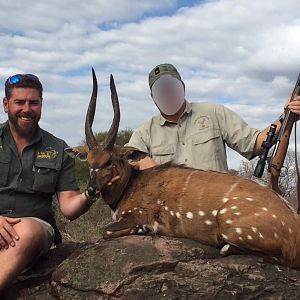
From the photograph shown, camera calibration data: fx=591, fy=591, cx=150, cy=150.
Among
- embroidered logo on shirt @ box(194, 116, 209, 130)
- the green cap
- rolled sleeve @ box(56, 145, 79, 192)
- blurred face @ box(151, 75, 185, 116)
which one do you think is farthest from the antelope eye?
the green cap

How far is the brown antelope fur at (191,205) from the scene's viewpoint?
5113 mm

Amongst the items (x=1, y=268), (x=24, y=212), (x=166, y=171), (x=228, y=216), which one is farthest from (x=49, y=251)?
(x=228, y=216)

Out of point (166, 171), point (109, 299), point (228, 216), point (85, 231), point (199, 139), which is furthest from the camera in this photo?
point (85, 231)

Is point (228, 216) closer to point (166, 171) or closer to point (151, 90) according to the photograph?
point (166, 171)

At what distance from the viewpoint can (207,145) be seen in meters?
7.32

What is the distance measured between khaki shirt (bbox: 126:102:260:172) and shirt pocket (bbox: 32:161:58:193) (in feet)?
4.89

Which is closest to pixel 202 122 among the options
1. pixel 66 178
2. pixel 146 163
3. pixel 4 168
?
pixel 146 163

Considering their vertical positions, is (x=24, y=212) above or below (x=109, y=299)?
above

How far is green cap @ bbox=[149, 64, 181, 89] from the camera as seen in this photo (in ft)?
24.8

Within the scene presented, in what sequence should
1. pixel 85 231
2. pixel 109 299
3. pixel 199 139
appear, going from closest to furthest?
pixel 109 299, pixel 199 139, pixel 85 231

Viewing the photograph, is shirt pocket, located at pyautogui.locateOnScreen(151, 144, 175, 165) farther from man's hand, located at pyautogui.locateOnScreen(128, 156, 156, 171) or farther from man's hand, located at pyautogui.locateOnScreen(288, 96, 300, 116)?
man's hand, located at pyautogui.locateOnScreen(288, 96, 300, 116)

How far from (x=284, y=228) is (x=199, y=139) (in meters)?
2.49

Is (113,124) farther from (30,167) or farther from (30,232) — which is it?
(30,232)

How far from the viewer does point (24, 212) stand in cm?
620
